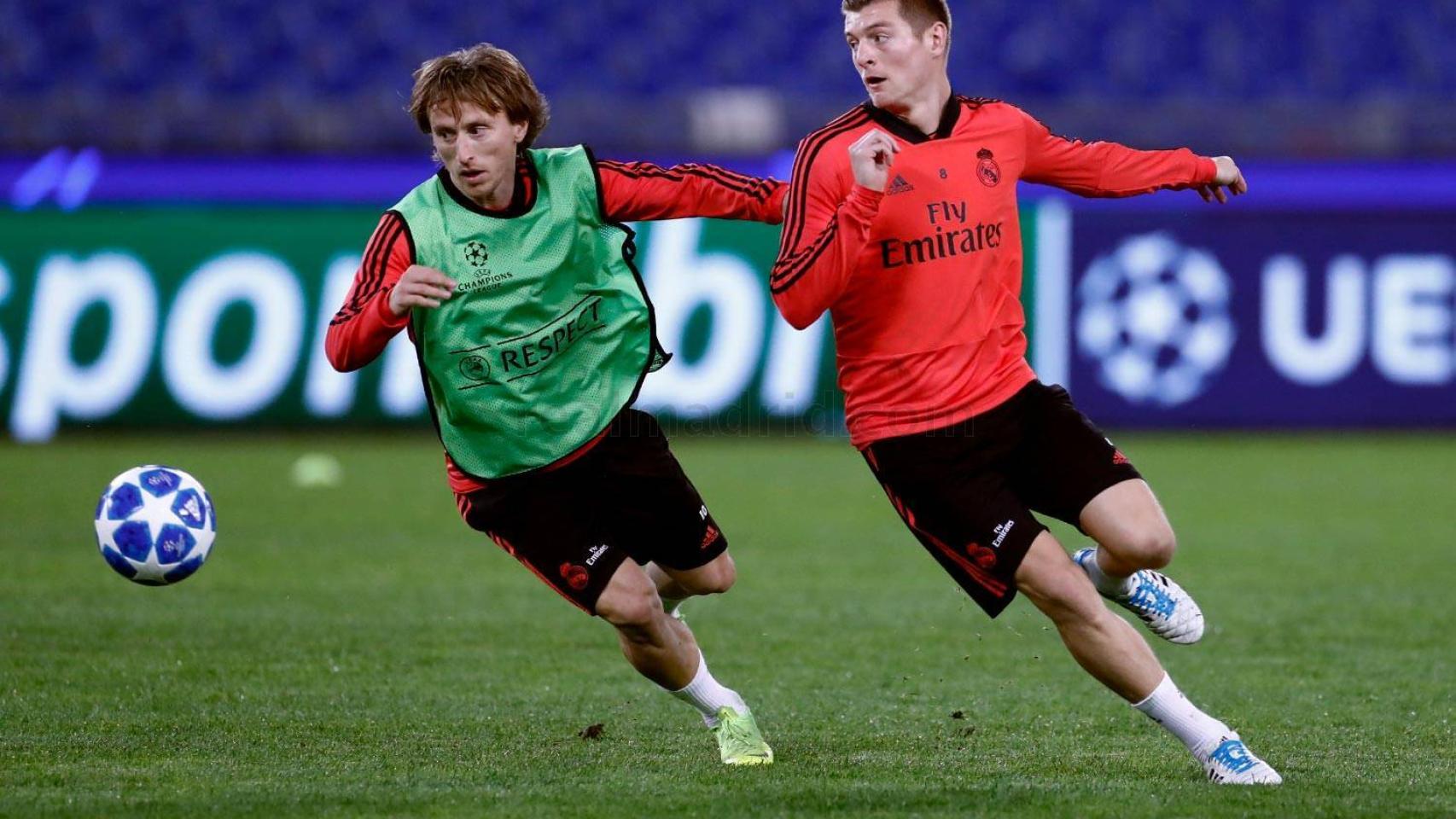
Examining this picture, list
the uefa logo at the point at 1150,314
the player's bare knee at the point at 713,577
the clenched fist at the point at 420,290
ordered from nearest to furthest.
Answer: the clenched fist at the point at 420,290
the player's bare knee at the point at 713,577
the uefa logo at the point at 1150,314

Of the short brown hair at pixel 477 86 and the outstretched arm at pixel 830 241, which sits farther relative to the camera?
the short brown hair at pixel 477 86

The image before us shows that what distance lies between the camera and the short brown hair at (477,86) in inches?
194

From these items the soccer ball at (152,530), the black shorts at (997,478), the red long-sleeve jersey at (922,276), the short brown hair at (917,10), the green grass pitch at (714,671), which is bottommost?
the green grass pitch at (714,671)

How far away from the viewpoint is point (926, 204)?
4.89 m

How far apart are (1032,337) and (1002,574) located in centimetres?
942

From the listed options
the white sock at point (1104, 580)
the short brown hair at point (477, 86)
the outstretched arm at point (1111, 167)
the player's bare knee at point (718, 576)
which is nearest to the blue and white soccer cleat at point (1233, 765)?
the white sock at point (1104, 580)

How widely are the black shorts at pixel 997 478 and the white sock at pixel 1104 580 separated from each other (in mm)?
295

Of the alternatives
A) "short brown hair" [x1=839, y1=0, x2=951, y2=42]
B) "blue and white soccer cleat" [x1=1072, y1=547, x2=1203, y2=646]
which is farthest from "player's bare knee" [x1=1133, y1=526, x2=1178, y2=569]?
"short brown hair" [x1=839, y1=0, x2=951, y2=42]

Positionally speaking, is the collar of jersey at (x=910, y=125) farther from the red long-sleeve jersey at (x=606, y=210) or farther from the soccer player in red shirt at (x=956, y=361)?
the red long-sleeve jersey at (x=606, y=210)

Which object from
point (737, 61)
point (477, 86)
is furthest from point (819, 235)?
point (737, 61)

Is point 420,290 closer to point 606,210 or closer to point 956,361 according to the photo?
point 606,210

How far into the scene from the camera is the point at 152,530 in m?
5.61

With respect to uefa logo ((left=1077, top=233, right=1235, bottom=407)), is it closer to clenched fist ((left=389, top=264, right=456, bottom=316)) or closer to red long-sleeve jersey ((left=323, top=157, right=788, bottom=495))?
red long-sleeve jersey ((left=323, top=157, right=788, bottom=495))

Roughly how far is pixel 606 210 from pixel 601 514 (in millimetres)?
824
